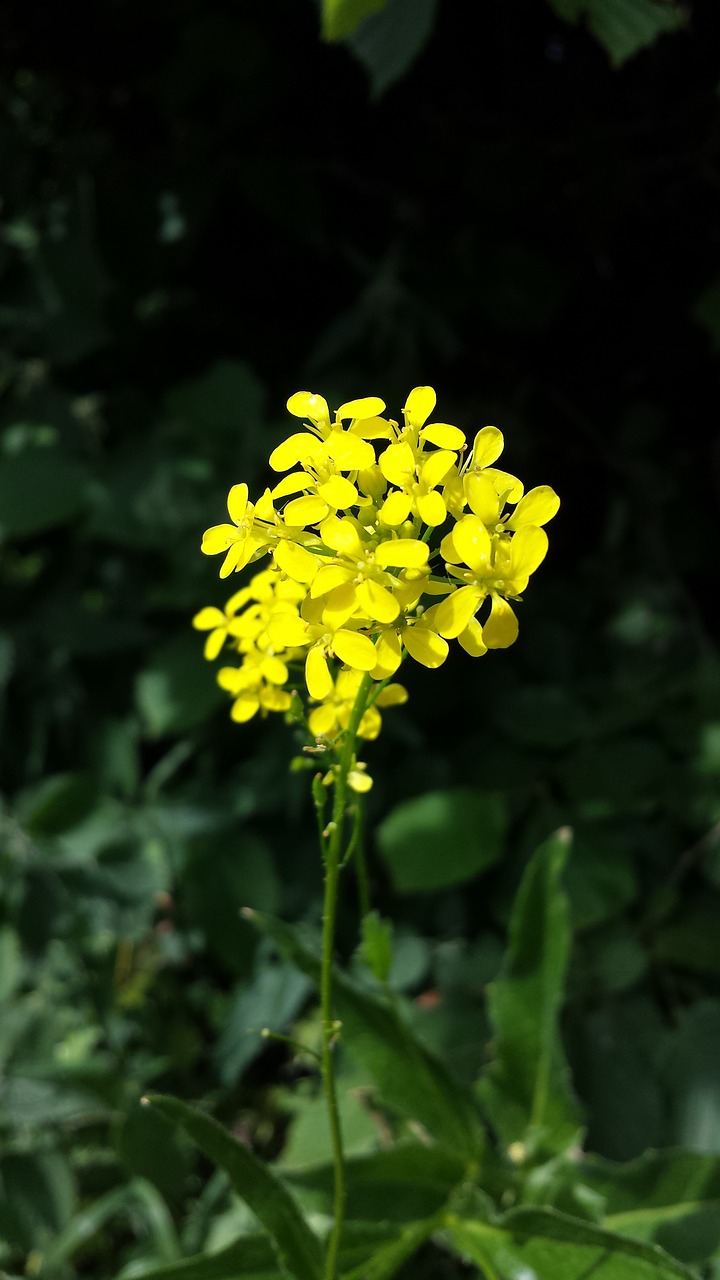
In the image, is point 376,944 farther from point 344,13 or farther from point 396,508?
point 344,13

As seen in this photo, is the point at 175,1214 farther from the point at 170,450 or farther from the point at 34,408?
the point at 34,408

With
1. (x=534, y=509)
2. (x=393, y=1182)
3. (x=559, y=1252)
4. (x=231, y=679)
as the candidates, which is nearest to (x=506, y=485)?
(x=534, y=509)

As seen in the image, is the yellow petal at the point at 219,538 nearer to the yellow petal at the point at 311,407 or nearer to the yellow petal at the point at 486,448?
the yellow petal at the point at 311,407

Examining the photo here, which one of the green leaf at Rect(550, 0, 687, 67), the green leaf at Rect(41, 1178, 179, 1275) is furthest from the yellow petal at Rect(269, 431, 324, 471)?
the green leaf at Rect(41, 1178, 179, 1275)

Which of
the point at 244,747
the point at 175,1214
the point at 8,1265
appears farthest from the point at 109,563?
the point at 8,1265

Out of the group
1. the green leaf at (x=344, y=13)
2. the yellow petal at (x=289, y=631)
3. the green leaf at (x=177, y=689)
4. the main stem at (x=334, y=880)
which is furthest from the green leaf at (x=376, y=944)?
the green leaf at (x=344, y=13)
